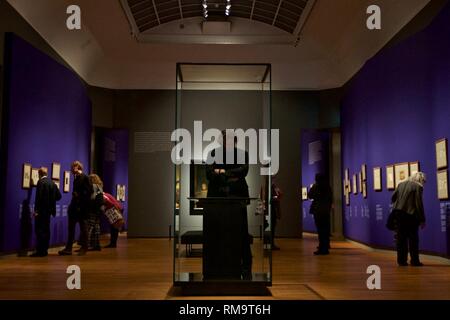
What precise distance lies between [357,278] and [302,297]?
1954 mm

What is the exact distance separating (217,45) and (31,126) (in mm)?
6707

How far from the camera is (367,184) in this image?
12.9 meters

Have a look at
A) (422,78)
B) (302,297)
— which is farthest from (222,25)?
(302,297)

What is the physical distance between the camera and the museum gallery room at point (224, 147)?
590 centimetres

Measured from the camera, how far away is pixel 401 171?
10.6m

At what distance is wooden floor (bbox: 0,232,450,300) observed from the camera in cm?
571

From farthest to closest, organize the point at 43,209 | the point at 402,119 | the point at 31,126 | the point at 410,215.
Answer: the point at 31,126 < the point at 402,119 < the point at 43,209 < the point at 410,215

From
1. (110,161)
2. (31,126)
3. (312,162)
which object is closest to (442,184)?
(31,126)

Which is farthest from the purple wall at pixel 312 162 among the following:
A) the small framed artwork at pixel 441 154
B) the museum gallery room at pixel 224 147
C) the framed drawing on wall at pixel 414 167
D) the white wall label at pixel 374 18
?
the small framed artwork at pixel 441 154

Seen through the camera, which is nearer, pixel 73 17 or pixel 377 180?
pixel 377 180

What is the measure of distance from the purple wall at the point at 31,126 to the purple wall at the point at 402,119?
701cm

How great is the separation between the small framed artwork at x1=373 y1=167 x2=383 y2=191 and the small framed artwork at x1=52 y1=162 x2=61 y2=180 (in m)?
7.02

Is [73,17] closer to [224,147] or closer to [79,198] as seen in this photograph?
[79,198]

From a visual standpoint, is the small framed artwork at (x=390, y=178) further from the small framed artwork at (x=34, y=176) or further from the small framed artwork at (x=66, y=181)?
the small framed artwork at (x=66, y=181)
